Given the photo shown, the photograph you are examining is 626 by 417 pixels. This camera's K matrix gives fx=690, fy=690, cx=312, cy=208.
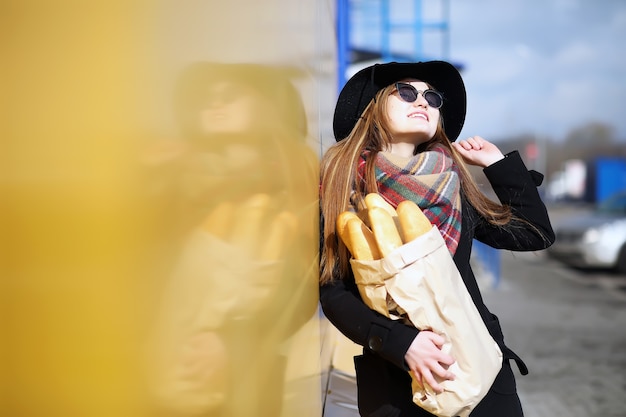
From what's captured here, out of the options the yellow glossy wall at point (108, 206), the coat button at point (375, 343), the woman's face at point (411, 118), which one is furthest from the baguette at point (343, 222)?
the yellow glossy wall at point (108, 206)

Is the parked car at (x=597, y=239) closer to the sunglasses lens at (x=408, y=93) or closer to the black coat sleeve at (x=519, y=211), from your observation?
the black coat sleeve at (x=519, y=211)

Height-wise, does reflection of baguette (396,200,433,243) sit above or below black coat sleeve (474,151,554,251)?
above

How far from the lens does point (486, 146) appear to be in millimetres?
2139

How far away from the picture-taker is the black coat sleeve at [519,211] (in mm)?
2021

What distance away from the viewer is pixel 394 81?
214 cm

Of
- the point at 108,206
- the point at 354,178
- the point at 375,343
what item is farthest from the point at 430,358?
the point at 108,206

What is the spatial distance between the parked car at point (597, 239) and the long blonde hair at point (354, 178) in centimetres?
1039

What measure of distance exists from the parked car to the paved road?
36 cm

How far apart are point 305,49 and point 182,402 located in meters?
1.25

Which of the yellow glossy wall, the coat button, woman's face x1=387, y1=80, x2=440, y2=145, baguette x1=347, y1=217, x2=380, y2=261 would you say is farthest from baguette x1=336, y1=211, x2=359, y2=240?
the yellow glossy wall

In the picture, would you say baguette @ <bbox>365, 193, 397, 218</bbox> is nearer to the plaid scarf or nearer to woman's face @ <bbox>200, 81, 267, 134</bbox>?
the plaid scarf

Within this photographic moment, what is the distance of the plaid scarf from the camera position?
72.0 inches

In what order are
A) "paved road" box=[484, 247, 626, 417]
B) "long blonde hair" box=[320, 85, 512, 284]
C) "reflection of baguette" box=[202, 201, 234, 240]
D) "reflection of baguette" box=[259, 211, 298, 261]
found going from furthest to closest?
"paved road" box=[484, 247, 626, 417] → "long blonde hair" box=[320, 85, 512, 284] → "reflection of baguette" box=[259, 211, 298, 261] → "reflection of baguette" box=[202, 201, 234, 240]

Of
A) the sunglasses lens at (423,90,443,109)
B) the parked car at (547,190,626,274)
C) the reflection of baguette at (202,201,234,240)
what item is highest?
the reflection of baguette at (202,201,234,240)
